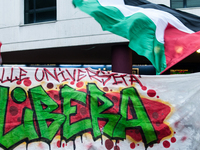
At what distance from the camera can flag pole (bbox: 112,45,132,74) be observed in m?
8.30

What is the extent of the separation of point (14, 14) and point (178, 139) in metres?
8.24

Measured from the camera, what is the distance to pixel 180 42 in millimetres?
4254

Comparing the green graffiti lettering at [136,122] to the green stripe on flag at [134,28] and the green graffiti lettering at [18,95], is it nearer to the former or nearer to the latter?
the green stripe on flag at [134,28]

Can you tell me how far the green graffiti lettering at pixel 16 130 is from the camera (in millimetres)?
4055

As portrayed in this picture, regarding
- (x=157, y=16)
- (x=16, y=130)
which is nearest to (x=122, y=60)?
(x=157, y=16)

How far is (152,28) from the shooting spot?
4.38 metres

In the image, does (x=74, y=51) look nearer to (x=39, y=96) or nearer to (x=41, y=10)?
(x=41, y=10)

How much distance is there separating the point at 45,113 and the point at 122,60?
4680mm

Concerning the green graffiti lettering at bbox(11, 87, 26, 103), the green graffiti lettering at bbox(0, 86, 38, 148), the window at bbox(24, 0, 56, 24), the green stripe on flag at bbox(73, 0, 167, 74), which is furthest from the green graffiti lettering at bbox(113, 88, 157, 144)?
the window at bbox(24, 0, 56, 24)

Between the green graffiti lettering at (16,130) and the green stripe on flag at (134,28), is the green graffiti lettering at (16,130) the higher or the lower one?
the lower one

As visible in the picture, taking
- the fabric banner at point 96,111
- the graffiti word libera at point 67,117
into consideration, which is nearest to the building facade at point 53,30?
the fabric banner at point 96,111

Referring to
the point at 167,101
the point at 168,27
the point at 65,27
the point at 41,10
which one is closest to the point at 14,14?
the point at 41,10

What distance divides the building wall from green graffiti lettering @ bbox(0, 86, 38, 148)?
15.6 feet

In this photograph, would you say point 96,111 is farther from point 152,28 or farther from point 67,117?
point 152,28
